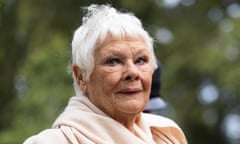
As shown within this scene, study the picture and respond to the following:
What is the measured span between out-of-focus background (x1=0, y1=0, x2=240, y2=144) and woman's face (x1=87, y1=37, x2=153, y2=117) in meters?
8.08

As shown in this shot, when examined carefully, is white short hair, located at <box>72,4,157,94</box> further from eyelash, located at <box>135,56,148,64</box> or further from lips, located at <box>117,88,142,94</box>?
lips, located at <box>117,88,142,94</box>

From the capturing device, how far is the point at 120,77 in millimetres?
4945

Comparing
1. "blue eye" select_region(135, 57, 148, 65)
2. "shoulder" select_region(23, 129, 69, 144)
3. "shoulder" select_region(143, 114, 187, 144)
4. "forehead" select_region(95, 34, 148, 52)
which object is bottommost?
"shoulder" select_region(143, 114, 187, 144)

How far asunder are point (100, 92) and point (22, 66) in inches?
362

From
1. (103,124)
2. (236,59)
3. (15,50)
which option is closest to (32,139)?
(103,124)

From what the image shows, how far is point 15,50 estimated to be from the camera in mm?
13969

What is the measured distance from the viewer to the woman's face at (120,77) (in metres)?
4.95

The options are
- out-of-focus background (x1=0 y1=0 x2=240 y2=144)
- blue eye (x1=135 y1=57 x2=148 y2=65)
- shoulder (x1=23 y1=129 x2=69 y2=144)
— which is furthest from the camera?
out-of-focus background (x1=0 y1=0 x2=240 y2=144)

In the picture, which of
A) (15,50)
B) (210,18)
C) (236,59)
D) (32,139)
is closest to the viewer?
(32,139)

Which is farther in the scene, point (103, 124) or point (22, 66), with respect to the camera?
point (22, 66)

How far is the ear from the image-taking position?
5.09 meters

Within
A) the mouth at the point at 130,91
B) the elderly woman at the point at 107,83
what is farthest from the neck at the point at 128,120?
the mouth at the point at 130,91

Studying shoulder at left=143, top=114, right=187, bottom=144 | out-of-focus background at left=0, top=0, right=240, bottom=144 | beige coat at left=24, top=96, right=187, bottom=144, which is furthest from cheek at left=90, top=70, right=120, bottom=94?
out-of-focus background at left=0, top=0, right=240, bottom=144

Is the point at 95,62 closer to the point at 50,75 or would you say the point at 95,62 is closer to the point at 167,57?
the point at 50,75
